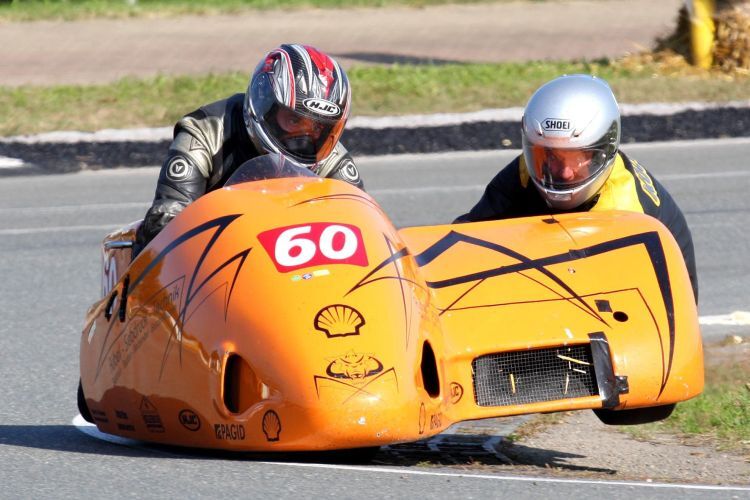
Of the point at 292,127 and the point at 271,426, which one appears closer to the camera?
the point at 271,426

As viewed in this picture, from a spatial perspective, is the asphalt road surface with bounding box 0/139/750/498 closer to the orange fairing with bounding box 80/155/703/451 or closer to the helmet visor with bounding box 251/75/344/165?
the orange fairing with bounding box 80/155/703/451

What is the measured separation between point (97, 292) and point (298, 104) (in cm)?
363

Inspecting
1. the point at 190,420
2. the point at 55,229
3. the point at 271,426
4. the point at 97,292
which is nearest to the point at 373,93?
the point at 55,229

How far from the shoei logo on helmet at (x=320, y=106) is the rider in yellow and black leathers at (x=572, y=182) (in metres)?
0.86

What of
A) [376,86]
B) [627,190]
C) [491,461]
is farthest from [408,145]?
[491,461]

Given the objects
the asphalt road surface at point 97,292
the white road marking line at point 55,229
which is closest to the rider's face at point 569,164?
the asphalt road surface at point 97,292

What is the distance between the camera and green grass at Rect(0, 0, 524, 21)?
80.5 feet

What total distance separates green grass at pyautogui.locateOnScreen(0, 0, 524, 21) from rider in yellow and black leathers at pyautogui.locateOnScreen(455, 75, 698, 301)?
1869 cm

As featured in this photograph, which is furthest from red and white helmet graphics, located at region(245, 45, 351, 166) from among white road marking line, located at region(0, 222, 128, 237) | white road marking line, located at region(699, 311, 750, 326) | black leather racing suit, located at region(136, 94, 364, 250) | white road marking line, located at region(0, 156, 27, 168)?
white road marking line, located at region(0, 156, 27, 168)

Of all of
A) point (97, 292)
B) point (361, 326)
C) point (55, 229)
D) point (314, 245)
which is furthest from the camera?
point (55, 229)

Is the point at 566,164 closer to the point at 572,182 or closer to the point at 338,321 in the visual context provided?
the point at 572,182

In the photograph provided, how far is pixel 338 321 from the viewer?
4.83m

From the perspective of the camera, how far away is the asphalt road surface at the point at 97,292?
15.5 feet

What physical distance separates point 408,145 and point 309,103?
894 centimetres
